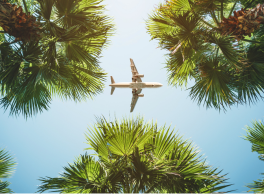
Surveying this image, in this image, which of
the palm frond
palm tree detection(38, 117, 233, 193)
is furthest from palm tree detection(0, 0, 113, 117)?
the palm frond

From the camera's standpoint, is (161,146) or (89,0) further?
(89,0)

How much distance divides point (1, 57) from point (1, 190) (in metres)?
3.18

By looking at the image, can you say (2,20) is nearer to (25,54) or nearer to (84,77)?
(25,54)

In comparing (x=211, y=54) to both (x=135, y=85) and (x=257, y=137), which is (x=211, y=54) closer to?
(x=257, y=137)

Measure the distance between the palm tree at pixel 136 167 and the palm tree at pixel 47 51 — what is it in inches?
86.6

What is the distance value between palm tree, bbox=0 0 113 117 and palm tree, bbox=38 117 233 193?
2.20m

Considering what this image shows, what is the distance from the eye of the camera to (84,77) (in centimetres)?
599

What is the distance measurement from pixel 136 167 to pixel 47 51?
394 cm

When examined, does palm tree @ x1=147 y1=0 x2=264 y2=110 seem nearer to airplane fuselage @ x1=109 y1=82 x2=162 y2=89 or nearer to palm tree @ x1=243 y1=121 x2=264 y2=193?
palm tree @ x1=243 y1=121 x2=264 y2=193

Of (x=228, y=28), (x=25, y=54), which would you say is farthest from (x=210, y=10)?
(x=25, y=54)

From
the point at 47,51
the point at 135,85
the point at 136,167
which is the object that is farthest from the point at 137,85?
the point at 136,167

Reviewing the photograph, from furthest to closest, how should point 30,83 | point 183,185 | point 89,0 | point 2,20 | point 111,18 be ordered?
point 111,18 < point 89,0 < point 30,83 < point 2,20 < point 183,185

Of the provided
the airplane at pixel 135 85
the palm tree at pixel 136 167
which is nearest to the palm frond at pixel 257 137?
the palm tree at pixel 136 167

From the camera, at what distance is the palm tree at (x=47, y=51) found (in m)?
4.52
